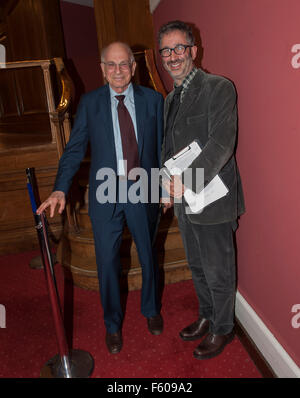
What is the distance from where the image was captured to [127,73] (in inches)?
67.4

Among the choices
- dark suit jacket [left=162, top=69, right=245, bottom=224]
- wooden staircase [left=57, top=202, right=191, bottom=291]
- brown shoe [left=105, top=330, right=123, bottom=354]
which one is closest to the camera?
dark suit jacket [left=162, top=69, right=245, bottom=224]

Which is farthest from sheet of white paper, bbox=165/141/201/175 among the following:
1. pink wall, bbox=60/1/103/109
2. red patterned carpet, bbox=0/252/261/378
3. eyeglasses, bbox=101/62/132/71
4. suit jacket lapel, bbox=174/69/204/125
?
pink wall, bbox=60/1/103/109

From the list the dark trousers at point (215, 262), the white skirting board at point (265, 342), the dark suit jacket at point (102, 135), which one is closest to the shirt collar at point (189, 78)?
the dark suit jacket at point (102, 135)

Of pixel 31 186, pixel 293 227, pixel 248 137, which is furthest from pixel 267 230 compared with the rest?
pixel 31 186

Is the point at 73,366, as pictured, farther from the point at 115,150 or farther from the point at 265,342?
the point at 115,150

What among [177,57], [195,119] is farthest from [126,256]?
[177,57]

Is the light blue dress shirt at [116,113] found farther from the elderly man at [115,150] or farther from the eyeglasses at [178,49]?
the eyeglasses at [178,49]

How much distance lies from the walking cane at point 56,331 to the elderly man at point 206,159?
0.65 m

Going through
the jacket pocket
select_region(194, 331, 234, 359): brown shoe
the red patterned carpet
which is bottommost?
the red patterned carpet

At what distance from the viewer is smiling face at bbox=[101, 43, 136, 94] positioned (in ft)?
5.46

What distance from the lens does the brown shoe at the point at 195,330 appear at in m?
2.02

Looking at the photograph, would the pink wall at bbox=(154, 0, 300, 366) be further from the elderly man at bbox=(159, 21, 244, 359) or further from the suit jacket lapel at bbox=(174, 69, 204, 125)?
the suit jacket lapel at bbox=(174, 69, 204, 125)

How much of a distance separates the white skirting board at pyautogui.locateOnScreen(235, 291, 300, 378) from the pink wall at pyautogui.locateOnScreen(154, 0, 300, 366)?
0.04 meters

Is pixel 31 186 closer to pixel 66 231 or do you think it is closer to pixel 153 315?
pixel 153 315
